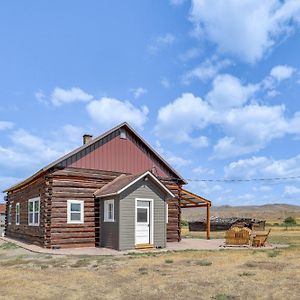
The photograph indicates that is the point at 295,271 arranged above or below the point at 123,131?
below

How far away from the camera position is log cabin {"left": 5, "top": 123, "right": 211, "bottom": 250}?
21.5 m

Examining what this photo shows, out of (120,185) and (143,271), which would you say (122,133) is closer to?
(120,185)

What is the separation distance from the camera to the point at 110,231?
22.0 m

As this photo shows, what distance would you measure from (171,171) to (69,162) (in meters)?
7.41

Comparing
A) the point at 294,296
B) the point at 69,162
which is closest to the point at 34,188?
the point at 69,162

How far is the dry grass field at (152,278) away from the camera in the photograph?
401 inches

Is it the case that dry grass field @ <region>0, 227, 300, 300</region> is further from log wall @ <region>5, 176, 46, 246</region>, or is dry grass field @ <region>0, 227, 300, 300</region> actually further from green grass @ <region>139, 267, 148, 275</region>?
log wall @ <region>5, 176, 46, 246</region>

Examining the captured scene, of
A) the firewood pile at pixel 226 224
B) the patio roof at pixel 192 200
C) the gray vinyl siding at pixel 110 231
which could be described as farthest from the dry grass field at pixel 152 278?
the firewood pile at pixel 226 224

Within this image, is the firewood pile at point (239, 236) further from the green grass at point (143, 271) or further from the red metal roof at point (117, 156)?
the green grass at point (143, 271)

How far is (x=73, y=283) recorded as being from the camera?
37.7 ft

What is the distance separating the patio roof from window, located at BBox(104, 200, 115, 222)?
717cm

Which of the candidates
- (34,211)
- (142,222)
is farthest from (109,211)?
(34,211)

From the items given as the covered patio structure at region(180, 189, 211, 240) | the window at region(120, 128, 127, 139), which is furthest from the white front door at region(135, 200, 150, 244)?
the covered patio structure at region(180, 189, 211, 240)

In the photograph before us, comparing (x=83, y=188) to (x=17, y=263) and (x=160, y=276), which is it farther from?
(x=160, y=276)
